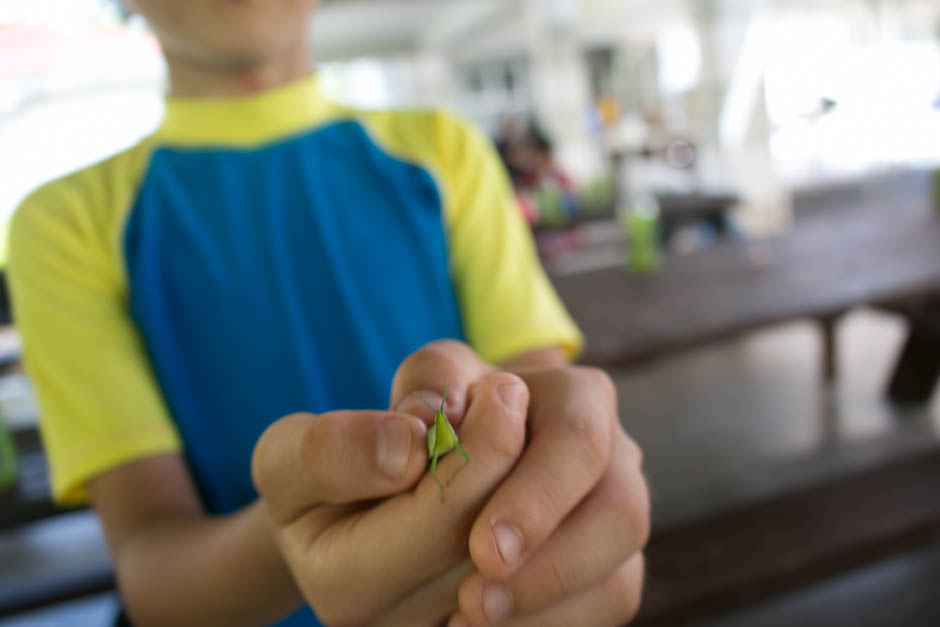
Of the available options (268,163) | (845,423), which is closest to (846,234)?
(845,423)

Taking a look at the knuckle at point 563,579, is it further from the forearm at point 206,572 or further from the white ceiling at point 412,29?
the white ceiling at point 412,29

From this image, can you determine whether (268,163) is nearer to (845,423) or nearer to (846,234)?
(846,234)

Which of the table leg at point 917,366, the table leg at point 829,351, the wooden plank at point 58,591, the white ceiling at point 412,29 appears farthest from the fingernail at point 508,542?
the white ceiling at point 412,29

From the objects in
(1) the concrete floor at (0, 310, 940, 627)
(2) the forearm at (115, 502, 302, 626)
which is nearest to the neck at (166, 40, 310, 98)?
(2) the forearm at (115, 502, 302, 626)

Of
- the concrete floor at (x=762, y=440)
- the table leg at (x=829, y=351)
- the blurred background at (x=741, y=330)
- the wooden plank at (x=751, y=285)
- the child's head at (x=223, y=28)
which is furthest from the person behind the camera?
the table leg at (x=829, y=351)

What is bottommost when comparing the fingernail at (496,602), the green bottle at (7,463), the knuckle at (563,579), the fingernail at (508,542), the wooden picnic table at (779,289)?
the wooden picnic table at (779,289)

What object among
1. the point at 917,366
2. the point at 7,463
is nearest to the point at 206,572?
the point at 7,463

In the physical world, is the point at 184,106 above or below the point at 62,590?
above
